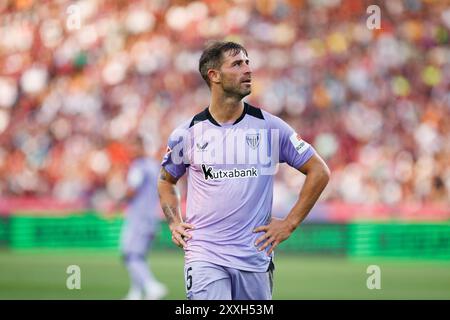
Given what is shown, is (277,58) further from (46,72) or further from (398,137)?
(46,72)

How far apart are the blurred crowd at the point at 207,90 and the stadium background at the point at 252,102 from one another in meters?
0.03

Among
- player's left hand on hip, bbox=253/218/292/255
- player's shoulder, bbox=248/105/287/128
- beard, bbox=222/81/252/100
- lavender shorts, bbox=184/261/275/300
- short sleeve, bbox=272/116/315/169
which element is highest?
beard, bbox=222/81/252/100

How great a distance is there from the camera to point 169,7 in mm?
22562

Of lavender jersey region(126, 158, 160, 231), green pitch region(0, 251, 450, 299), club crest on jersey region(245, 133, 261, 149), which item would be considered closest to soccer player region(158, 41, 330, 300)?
club crest on jersey region(245, 133, 261, 149)

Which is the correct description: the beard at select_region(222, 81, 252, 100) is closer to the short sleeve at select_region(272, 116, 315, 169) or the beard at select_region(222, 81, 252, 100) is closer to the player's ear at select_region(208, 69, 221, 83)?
the player's ear at select_region(208, 69, 221, 83)

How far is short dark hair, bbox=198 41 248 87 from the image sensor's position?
6.73 m

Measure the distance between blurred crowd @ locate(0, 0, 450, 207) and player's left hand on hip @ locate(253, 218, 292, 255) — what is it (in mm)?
12398

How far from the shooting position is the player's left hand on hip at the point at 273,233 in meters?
6.49

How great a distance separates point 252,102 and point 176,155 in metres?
14.0

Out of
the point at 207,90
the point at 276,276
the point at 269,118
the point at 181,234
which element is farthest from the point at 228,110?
the point at 207,90

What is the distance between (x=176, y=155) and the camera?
6.86 meters

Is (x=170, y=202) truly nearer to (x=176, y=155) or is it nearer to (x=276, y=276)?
(x=176, y=155)

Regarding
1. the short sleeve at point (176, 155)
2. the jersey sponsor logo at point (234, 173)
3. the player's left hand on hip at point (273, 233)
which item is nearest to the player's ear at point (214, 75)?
the short sleeve at point (176, 155)
